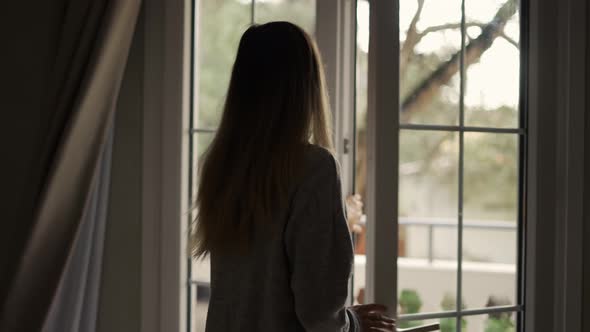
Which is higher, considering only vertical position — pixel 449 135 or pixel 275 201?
pixel 449 135

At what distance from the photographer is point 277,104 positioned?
1146mm

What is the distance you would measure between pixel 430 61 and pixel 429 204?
0.44 meters

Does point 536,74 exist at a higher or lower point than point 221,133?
higher

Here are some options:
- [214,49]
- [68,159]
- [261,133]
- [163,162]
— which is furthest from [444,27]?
[68,159]

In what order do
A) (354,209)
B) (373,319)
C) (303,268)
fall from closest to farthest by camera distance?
(303,268) < (373,319) < (354,209)

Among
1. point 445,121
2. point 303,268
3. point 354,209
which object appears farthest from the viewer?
point 354,209

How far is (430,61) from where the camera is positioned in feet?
5.58

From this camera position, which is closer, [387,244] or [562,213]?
[387,244]

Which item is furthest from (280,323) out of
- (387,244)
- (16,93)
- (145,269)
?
(16,93)

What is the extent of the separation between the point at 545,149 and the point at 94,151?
4.69ft

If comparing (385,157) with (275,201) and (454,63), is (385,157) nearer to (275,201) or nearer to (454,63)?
(454,63)

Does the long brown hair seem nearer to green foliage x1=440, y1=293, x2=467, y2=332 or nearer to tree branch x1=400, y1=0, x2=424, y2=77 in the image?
tree branch x1=400, y1=0, x2=424, y2=77

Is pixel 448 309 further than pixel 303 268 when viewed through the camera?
Yes

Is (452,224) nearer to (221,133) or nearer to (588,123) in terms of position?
(588,123)
